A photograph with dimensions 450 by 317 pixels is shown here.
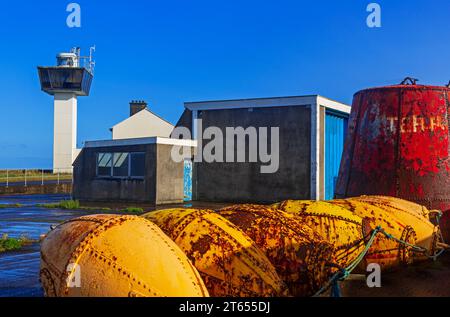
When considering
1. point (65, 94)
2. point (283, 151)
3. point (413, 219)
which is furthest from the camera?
point (65, 94)

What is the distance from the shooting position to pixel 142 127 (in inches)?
1754

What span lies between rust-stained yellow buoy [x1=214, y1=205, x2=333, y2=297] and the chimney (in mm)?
43026

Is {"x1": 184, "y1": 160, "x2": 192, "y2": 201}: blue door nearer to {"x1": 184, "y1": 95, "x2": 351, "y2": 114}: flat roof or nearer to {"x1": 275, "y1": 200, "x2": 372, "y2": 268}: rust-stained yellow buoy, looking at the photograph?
{"x1": 184, "y1": 95, "x2": 351, "y2": 114}: flat roof

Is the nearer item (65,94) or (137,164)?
(137,164)

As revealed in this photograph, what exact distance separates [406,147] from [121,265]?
7332mm

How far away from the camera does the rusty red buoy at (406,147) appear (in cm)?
937

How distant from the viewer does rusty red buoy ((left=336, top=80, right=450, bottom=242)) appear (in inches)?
369

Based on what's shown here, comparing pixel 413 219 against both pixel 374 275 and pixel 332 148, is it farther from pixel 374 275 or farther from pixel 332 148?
pixel 332 148

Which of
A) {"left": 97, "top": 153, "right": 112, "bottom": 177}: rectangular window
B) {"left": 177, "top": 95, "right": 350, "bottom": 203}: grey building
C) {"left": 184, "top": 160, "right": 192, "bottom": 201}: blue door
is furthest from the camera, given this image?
{"left": 184, "top": 160, "right": 192, "bottom": 201}: blue door

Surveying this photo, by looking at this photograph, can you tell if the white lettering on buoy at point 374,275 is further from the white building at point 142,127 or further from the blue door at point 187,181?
the white building at point 142,127

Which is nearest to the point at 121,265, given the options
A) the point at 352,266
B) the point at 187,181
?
the point at 352,266

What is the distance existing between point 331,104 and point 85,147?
1356 centimetres

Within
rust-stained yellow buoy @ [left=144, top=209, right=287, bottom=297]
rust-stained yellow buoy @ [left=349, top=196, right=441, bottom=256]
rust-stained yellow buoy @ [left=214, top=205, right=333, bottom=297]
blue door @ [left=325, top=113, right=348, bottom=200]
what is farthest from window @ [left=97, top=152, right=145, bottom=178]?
rust-stained yellow buoy @ [left=144, top=209, right=287, bottom=297]

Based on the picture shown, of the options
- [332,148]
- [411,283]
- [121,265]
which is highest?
[332,148]
